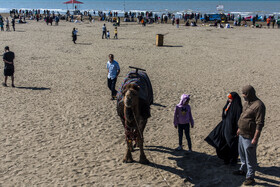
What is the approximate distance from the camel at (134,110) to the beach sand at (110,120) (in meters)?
0.58

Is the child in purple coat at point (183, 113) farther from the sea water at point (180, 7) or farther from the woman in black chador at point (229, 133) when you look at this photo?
the sea water at point (180, 7)

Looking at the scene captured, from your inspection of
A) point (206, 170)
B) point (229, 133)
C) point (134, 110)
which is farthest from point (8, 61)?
point (229, 133)

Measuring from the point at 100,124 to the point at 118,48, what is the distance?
14090 millimetres

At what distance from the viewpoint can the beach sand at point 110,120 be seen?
6.12m

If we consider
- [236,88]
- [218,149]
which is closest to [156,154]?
[218,149]

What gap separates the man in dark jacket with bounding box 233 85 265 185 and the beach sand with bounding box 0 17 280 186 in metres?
0.54

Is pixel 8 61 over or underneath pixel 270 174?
over

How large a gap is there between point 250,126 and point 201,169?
5.34 feet

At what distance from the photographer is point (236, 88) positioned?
12.2 metres

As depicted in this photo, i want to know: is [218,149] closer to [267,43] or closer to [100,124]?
[100,124]

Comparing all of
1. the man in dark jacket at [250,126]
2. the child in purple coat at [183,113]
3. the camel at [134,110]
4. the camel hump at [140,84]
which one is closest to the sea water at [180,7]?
the camel hump at [140,84]

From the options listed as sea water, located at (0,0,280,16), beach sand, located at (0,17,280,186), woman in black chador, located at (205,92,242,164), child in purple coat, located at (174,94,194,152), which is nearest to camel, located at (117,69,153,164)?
beach sand, located at (0,17,280,186)

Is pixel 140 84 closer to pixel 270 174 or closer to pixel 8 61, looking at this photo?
pixel 270 174

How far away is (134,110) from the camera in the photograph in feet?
19.2
